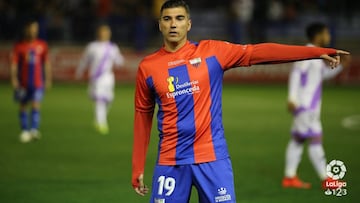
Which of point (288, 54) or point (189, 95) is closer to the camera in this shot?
point (288, 54)

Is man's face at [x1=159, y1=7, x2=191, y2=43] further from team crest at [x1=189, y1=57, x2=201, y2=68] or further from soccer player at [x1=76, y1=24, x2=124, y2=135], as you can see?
soccer player at [x1=76, y1=24, x2=124, y2=135]

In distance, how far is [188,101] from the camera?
6.23 meters

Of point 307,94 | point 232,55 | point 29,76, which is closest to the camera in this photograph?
point 232,55

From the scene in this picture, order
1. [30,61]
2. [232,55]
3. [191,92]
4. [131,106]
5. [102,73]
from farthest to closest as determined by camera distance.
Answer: [131,106]
[102,73]
[30,61]
[232,55]
[191,92]

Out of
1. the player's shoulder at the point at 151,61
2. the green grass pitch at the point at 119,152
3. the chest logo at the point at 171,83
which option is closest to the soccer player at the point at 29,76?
the green grass pitch at the point at 119,152

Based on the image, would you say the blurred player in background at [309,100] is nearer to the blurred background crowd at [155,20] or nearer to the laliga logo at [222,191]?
the laliga logo at [222,191]

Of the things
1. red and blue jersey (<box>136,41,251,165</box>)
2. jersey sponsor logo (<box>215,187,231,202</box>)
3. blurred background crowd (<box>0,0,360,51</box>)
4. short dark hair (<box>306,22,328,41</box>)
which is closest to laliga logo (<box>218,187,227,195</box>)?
jersey sponsor logo (<box>215,187,231,202</box>)

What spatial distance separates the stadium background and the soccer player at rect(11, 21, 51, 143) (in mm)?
468

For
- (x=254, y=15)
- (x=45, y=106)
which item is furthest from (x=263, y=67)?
(x=45, y=106)

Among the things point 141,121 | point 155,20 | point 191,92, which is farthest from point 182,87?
point 155,20

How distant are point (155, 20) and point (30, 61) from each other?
39.2 feet

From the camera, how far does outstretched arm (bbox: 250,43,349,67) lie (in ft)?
19.8

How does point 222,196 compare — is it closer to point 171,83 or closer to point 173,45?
point 171,83

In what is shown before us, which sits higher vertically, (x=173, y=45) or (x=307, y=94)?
(x=173, y=45)
